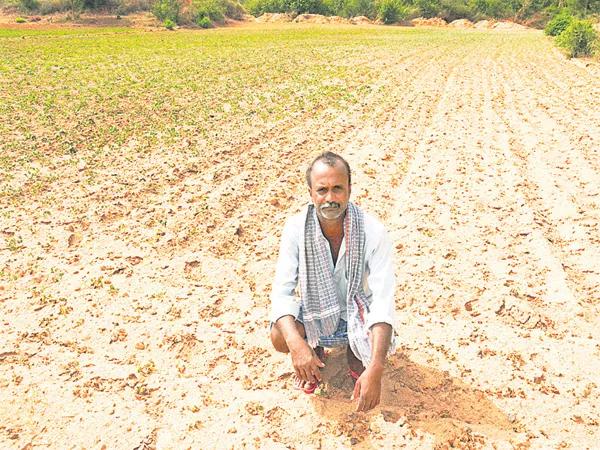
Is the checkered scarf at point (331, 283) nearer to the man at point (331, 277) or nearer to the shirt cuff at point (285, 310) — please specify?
the man at point (331, 277)

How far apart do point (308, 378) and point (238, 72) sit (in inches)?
559

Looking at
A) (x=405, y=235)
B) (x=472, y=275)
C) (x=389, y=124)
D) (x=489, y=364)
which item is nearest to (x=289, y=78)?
(x=389, y=124)

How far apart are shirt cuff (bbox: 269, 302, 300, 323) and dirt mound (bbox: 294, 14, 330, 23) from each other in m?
59.7

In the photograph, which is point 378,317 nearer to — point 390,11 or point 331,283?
point 331,283

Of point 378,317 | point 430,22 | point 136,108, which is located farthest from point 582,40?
point 430,22

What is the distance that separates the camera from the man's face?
259 cm

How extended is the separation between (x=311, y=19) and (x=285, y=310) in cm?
6105

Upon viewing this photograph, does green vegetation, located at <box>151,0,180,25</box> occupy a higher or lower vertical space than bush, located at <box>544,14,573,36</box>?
higher

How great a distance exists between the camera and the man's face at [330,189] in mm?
2592

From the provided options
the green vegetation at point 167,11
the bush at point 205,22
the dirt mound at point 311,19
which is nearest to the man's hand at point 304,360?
the green vegetation at point 167,11

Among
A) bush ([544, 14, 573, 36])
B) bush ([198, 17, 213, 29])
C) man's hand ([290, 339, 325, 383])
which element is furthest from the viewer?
bush ([198, 17, 213, 29])

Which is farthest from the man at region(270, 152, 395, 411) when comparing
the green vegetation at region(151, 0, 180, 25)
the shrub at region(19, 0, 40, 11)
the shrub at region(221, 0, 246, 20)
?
the shrub at region(221, 0, 246, 20)

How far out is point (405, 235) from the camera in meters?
4.90

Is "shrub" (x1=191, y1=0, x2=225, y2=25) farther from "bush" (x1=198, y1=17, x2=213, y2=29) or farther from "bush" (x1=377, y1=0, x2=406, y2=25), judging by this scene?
"bush" (x1=377, y1=0, x2=406, y2=25)
